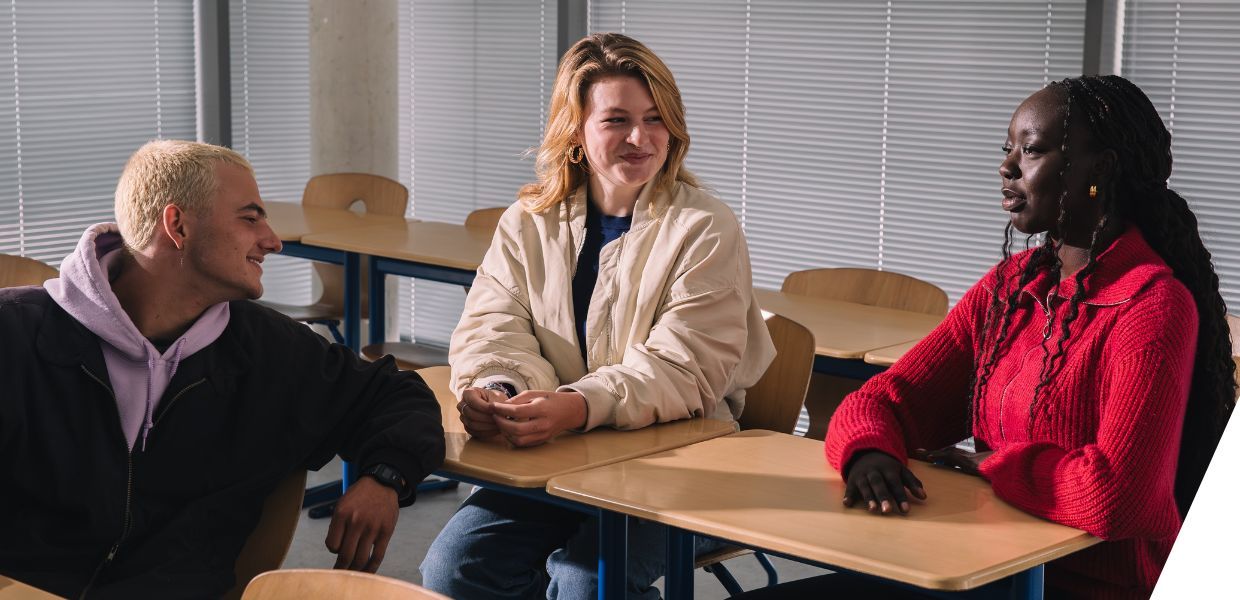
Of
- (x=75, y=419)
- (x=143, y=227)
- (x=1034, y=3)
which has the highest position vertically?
(x=1034, y=3)

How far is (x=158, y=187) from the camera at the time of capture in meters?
1.94

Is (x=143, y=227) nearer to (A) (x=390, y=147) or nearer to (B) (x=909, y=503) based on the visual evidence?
(B) (x=909, y=503)

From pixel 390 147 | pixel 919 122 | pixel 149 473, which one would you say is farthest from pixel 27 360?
pixel 390 147

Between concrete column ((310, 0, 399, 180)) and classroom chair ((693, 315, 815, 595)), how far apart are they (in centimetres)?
371

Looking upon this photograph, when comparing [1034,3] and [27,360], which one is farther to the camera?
[1034,3]

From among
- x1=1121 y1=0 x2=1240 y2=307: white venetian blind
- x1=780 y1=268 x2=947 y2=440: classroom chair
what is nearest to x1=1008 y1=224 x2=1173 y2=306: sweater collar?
x1=780 y1=268 x2=947 y2=440: classroom chair

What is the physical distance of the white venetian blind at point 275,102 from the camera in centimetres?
598

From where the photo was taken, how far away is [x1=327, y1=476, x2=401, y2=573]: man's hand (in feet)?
6.16

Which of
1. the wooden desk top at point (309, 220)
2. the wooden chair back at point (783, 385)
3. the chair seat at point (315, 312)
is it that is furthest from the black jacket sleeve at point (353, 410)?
the chair seat at point (315, 312)

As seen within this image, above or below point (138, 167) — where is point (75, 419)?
below

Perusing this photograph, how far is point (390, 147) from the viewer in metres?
6.06

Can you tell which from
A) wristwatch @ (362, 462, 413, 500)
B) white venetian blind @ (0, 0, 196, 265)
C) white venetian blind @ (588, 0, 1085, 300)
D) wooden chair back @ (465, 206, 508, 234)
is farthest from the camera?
white venetian blind @ (0, 0, 196, 265)

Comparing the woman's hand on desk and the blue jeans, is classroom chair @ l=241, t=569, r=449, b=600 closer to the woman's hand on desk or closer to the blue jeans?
the woman's hand on desk

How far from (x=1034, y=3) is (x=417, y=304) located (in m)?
3.39
